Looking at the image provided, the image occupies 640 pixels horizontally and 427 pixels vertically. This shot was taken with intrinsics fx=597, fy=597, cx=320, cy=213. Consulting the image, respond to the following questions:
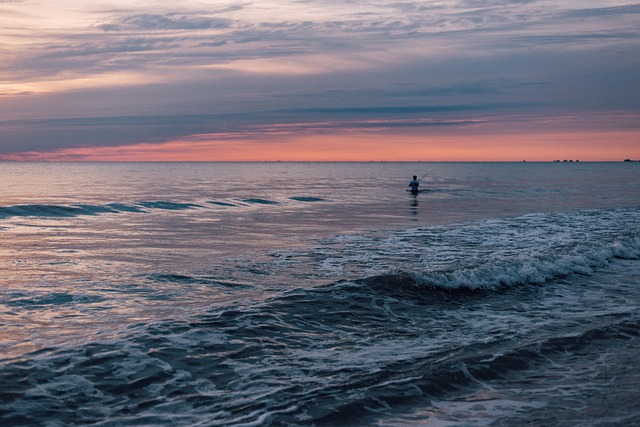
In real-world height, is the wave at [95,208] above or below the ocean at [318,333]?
above

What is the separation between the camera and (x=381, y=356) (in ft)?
25.7

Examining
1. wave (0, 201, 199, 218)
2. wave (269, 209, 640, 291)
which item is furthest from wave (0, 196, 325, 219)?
wave (269, 209, 640, 291)

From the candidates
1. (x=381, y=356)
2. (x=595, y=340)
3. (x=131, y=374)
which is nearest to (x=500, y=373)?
(x=381, y=356)

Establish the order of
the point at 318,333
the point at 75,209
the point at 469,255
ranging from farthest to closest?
the point at 75,209 < the point at 469,255 < the point at 318,333

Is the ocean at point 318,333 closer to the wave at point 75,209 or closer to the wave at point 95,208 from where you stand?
the wave at point 75,209

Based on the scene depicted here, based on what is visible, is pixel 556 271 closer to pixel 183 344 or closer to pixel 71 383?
pixel 183 344

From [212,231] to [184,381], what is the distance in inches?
604

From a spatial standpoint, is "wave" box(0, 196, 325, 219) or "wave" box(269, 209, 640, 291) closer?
"wave" box(269, 209, 640, 291)

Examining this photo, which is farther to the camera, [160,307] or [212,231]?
[212,231]

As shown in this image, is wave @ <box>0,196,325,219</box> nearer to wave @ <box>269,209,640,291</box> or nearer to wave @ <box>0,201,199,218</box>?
wave @ <box>0,201,199,218</box>

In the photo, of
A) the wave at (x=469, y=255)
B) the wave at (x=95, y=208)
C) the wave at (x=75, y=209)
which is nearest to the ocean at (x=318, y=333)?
the wave at (x=469, y=255)

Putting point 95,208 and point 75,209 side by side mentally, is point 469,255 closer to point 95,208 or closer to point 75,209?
point 75,209

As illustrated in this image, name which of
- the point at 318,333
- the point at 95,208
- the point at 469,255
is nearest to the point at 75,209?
the point at 95,208

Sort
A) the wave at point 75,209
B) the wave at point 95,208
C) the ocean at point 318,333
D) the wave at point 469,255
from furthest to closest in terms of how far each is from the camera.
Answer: the wave at point 95,208 → the wave at point 75,209 → the wave at point 469,255 → the ocean at point 318,333
